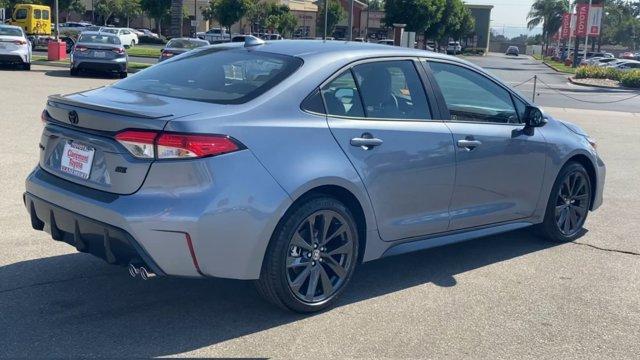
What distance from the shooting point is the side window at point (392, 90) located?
4.91m

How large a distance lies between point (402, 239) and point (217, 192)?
160 cm

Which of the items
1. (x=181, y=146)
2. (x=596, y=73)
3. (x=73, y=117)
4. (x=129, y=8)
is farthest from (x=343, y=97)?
(x=129, y=8)

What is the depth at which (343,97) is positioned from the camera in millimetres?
4766

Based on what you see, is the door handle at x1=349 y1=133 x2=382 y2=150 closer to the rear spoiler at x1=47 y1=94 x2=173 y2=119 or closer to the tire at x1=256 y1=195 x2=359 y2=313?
the tire at x1=256 y1=195 x2=359 y2=313

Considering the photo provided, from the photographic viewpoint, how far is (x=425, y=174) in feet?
16.5

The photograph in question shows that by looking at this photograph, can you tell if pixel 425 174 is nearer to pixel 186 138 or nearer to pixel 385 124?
pixel 385 124

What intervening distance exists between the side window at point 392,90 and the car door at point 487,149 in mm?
204

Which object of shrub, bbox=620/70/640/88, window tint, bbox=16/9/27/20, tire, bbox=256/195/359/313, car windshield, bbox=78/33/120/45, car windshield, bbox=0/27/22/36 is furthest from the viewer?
window tint, bbox=16/9/27/20

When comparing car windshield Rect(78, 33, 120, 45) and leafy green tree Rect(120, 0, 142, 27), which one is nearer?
car windshield Rect(78, 33, 120, 45)

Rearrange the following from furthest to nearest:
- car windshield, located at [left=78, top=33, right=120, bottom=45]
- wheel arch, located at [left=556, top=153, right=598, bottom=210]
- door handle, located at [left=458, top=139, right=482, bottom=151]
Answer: car windshield, located at [left=78, top=33, right=120, bottom=45] → wheel arch, located at [left=556, top=153, right=598, bottom=210] → door handle, located at [left=458, top=139, right=482, bottom=151]

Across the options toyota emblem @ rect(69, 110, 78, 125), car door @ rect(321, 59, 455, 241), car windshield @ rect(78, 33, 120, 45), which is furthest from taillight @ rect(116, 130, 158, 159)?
car windshield @ rect(78, 33, 120, 45)

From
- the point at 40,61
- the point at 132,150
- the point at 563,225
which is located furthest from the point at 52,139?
the point at 40,61

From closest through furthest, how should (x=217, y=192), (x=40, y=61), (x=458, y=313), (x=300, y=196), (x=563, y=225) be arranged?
(x=217, y=192) → (x=300, y=196) → (x=458, y=313) → (x=563, y=225) → (x=40, y=61)

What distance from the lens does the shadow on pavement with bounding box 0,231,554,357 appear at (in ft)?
13.3
